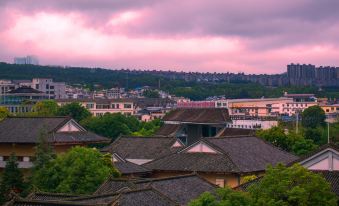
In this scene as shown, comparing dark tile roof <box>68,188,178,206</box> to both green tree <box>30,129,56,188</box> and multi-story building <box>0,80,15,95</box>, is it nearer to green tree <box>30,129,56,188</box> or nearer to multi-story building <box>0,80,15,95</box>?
green tree <box>30,129,56,188</box>

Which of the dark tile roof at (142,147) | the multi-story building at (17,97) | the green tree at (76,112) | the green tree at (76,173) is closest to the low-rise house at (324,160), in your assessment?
the green tree at (76,173)

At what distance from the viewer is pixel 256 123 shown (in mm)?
107125

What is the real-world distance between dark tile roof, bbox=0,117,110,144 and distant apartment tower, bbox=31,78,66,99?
106224 millimetres

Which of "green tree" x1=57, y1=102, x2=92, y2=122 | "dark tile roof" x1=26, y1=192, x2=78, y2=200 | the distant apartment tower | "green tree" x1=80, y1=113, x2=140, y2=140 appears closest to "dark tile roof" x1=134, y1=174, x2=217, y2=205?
"dark tile roof" x1=26, y1=192, x2=78, y2=200

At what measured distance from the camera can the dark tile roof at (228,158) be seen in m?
43.1

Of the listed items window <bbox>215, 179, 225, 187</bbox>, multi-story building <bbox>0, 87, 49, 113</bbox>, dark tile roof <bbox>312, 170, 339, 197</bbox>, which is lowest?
window <bbox>215, 179, 225, 187</bbox>

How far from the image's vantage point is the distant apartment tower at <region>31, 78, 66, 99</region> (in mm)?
158750

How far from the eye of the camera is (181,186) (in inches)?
1313

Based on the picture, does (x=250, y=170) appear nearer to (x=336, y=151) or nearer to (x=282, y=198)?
(x=336, y=151)

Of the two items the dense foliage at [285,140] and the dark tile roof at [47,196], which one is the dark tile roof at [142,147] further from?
the dark tile roof at [47,196]

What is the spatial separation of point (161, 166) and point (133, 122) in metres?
54.9

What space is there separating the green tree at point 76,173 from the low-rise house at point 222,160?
20.1ft

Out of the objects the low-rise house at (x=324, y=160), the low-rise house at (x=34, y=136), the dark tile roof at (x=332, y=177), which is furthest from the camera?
the low-rise house at (x=34, y=136)

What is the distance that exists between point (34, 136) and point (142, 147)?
10144 millimetres
